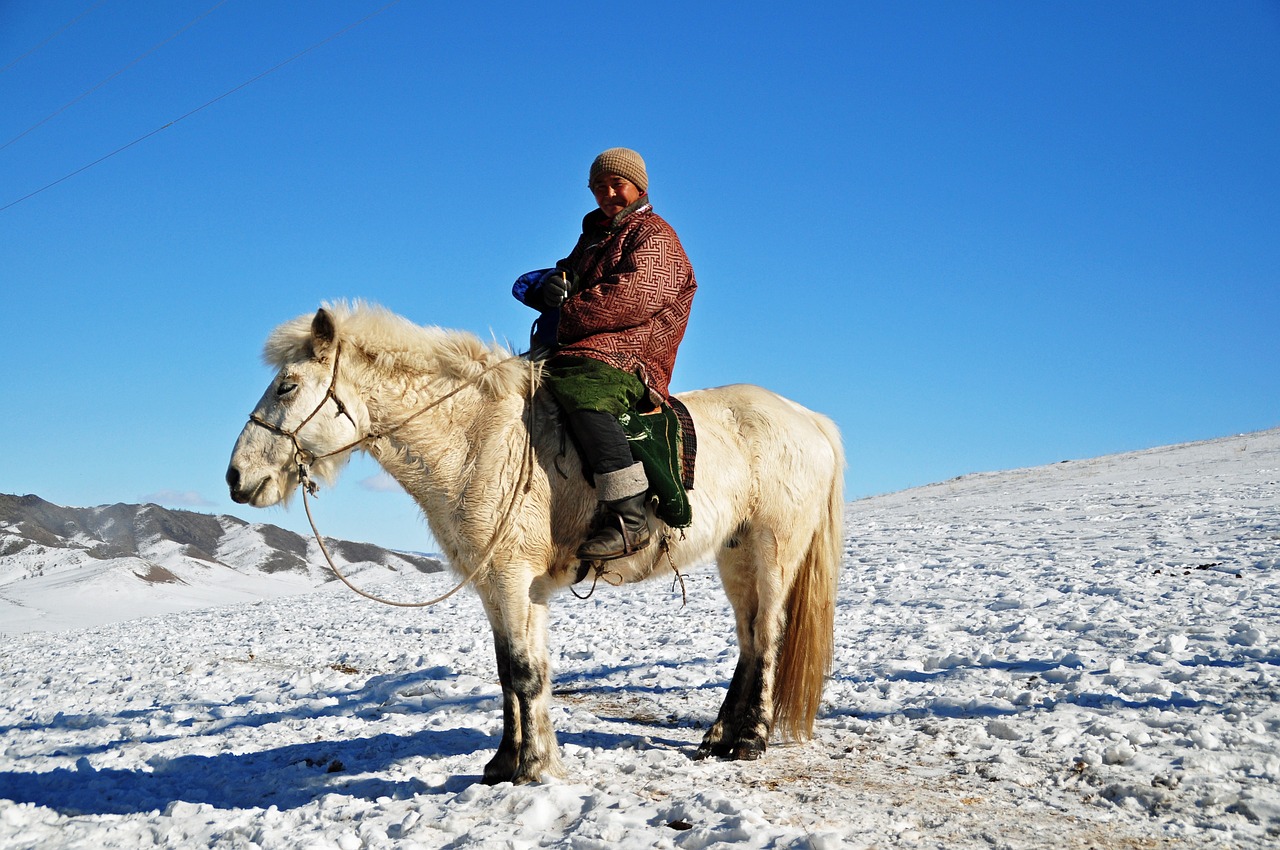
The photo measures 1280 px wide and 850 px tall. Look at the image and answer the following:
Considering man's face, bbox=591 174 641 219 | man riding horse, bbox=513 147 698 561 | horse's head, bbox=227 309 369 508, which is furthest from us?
man's face, bbox=591 174 641 219

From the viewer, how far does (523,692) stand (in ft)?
14.8

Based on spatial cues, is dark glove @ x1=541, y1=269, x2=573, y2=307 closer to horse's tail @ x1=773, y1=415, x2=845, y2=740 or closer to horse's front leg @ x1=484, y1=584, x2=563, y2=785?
horse's front leg @ x1=484, y1=584, x2=563, y2=785

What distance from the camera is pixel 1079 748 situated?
14.8ft

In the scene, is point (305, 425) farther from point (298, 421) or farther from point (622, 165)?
point (622, 165)

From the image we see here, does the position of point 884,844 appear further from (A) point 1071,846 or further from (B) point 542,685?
(B) point 542,685

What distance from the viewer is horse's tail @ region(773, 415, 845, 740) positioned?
5453mm

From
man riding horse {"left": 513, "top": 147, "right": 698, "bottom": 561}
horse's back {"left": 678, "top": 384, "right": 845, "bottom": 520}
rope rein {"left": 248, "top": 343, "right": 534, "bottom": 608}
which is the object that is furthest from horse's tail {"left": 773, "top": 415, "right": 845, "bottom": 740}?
rope rein {"left": 248, "top": 343, "right": 534, "bottom": 608}

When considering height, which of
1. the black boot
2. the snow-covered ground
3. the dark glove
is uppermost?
the dark glove

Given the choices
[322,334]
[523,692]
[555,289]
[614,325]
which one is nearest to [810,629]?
[523,692]

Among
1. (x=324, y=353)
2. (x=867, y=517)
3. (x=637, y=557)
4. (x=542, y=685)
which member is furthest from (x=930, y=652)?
(x=867, y=517)

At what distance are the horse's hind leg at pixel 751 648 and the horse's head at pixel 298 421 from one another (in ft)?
8.47

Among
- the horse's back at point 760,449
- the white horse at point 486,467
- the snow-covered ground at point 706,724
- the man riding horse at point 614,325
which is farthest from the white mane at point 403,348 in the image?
the snow-covered ground at point 706,724

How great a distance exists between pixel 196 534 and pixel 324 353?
41.3 meters

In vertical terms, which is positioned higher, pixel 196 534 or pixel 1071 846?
pixel 196 534
